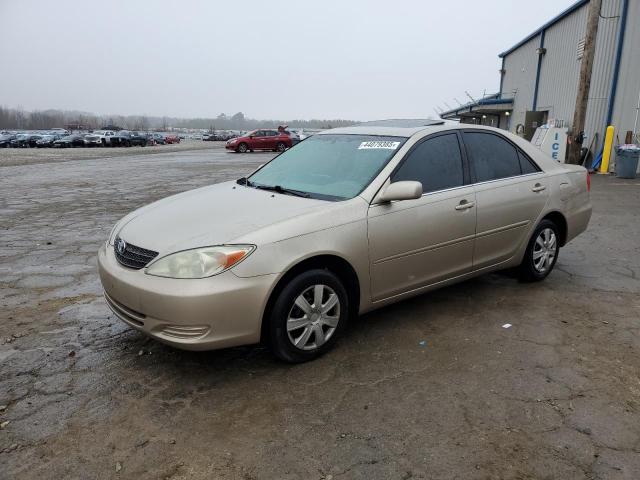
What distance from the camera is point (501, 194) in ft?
14.5

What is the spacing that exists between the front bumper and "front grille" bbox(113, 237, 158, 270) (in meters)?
0.07

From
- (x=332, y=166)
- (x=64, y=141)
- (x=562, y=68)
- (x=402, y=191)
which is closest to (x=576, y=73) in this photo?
(x=562, y=68)

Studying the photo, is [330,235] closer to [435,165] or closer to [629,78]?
[435,165]

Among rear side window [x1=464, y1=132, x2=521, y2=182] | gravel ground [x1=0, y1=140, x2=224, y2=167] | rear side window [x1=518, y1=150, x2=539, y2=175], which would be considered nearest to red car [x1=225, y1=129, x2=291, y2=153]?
gravel ground [x1=0, y1=140, x2=224, y2=167]

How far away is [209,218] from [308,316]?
0.94m

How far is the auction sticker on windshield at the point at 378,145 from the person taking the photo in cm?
399

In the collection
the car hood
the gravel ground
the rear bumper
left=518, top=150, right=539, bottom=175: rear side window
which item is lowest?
the gravel ground

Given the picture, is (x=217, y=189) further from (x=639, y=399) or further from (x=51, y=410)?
(x=639, y=399)

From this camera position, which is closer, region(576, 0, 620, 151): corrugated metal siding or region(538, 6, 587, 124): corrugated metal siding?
region(576, 0, 620, 151): corrugated metal siding

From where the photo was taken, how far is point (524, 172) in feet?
15.6

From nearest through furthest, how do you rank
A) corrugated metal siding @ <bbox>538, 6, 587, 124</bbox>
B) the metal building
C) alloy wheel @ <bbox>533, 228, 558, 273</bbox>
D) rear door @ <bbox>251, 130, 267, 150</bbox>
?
1. alloy wheel @ <bbox>533, 228, 558, 273</bbox>
2. the metal building
3. corrugated metal siding @ <bbox>538, 6, 587, 124</bbox>
4. rear door @ <bbox>251, 130, 267, 150</bbox>

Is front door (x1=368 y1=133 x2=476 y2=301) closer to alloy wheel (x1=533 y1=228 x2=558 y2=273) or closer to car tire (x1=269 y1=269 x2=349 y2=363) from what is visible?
car tire (x1=269 y1=269 x2=349 y2=363)

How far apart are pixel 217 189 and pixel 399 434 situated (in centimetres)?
255

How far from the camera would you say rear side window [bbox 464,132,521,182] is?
4.39 m
